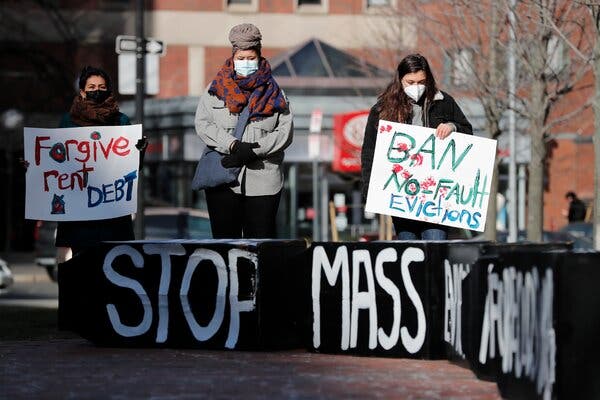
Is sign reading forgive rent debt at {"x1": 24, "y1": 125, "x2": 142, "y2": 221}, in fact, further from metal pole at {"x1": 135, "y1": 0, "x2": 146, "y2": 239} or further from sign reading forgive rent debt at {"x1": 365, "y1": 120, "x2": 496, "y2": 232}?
metal pole at {"x1": 135, "y1": 0, "x2": 146, "y2": 239}

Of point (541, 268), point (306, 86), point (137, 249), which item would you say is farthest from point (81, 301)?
point (306, 86)

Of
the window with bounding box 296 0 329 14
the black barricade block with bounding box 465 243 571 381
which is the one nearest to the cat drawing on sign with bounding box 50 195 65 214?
the black barricade block with bounding box 465 243 571 381

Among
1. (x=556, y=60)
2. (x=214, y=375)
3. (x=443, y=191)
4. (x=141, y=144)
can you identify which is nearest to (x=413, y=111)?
(x=443, y=191)

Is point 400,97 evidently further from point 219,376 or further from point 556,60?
point 556,60

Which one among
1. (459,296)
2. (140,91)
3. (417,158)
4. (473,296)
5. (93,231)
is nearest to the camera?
(473,296)

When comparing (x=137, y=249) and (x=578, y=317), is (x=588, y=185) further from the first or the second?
(x=578, y=317)

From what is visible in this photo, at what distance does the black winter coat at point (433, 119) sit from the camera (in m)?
11.2

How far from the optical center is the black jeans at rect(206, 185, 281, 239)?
11.0m

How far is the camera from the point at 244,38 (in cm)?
1097

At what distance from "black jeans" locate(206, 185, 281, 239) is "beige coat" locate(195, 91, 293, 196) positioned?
0.06 m

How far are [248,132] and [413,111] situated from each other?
1073 millimetres

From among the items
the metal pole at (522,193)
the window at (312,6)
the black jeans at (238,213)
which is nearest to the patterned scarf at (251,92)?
the black jeans at (238,213)

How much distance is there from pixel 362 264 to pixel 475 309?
150 centimetres

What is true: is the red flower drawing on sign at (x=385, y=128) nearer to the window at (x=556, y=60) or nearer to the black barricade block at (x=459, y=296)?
the black barricade block at (x=459, y=296)
